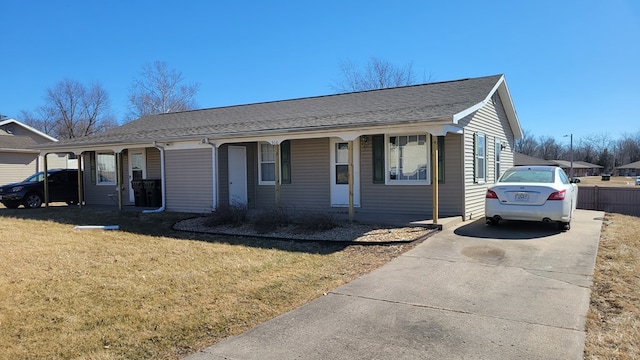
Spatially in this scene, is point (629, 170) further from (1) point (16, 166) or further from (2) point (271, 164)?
(1) point (16, 166)

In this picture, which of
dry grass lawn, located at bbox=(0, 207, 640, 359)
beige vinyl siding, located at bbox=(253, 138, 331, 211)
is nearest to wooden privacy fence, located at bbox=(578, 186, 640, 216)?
dry grass lawn, located at bbox=(0, 207, 640, 359)

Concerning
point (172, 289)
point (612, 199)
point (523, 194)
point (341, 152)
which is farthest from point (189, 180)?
point (612, 199)

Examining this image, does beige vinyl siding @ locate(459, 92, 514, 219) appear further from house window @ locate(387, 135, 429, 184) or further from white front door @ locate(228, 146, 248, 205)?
white front door @ locate(228, 146, 248, 205)

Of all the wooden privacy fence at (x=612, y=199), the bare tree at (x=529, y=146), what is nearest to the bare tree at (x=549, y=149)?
the bare tree at (x=529, y=146)

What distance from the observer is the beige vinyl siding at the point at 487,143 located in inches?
436

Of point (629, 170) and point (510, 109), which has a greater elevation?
point (510, 109)

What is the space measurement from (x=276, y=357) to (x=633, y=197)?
56.8ft

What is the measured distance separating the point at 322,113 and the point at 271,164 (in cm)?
236

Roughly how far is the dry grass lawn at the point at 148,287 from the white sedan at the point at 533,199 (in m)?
2.59

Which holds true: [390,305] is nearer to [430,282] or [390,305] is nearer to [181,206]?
[430,282]

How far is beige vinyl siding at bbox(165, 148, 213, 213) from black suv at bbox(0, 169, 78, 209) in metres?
5.86

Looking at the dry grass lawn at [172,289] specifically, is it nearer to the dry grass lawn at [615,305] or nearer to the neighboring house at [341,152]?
the dry grass lawn at [615,305]

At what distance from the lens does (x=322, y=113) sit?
43.6 feet

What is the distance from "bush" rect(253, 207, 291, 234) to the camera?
32.9ft
